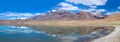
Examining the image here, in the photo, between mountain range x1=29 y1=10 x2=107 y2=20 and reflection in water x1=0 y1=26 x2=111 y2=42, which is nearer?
reflection in water x1=0 y1=26 x2=111 y2=42

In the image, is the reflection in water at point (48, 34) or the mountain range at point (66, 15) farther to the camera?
the mountain range at point (66, 15)

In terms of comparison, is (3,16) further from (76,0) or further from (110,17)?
(110,17)

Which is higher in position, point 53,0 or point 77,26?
point 53,0

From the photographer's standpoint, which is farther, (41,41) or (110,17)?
(110,17)

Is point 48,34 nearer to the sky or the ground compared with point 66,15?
nearer to the ground

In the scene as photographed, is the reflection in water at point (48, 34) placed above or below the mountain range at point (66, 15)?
below

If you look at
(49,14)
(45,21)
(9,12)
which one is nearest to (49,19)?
(45,21)

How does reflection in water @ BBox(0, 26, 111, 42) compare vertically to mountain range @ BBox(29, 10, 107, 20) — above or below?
below

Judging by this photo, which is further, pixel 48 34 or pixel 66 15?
pixel 66 15
